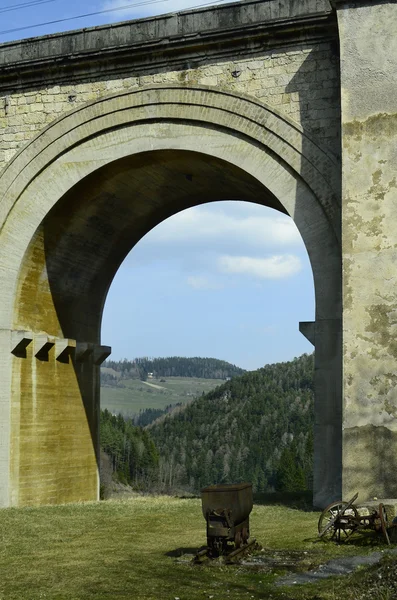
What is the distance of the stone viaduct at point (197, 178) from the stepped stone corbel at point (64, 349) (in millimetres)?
30

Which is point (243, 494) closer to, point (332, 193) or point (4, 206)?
point (332, 193)

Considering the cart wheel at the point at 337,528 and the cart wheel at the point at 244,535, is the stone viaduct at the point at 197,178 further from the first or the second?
the cart wheel at the point at 244,535

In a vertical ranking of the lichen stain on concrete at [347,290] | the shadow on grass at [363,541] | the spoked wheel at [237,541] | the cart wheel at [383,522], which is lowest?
the shadow on grass at [363,541]

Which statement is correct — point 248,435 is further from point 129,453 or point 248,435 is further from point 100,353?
point 100,353

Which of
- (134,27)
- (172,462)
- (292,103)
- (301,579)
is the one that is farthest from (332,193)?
(172,462)

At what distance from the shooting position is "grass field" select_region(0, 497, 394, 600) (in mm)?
7074

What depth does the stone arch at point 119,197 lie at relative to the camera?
42.4 feet

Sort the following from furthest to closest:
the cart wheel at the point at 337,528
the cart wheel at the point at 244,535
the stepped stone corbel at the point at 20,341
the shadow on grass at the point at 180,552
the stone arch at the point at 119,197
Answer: the stepped stone corbel at the point at 20,341
the stone arch at the point at 119,197
the cart wheel at the point at 337,528
the shadow on grass at the point at 180,552
the cart wheel at the point at 244,535

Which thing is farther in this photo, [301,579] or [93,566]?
[93,566]

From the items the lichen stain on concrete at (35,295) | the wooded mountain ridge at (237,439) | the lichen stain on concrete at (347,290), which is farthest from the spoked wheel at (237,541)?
the wooded mountain ridge at (237,439)

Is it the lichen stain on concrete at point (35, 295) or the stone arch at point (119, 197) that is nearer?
the stone arch at point (119, 197)

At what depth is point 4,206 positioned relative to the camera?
14.9 meters

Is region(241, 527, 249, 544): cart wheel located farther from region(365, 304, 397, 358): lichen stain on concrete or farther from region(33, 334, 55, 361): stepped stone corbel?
region(33, 334, 55, 361): stepped stone corbel

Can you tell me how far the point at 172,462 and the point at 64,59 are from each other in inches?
2717
